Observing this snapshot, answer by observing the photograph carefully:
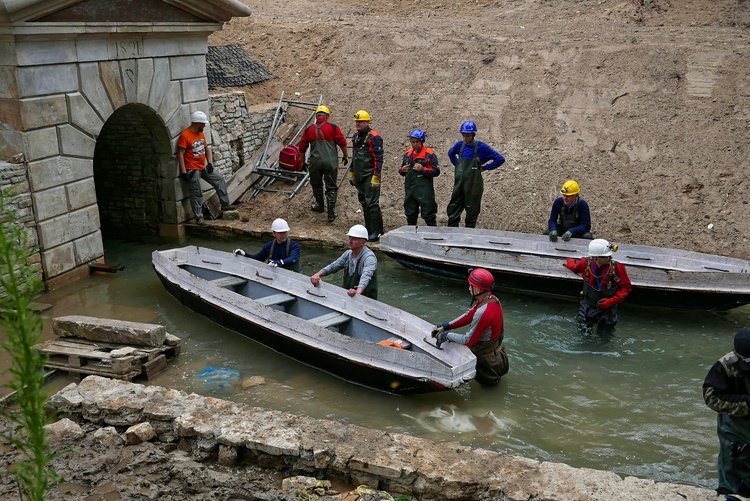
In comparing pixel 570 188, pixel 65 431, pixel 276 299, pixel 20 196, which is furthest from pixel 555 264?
pixel 20 196

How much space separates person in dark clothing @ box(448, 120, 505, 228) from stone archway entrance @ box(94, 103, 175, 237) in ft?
17.0

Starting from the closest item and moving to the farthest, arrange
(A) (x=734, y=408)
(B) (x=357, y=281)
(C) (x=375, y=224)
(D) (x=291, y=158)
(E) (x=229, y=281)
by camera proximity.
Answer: (A) (x=734, y=408) < (B) (x=357, y=281) < (E) (x=229, y=281) < (C) (x=375, y=224) < (D) (x=291, y=158)

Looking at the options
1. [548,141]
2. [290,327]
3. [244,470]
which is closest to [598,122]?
[548,141]

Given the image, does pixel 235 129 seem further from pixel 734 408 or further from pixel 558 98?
pixel 734 408

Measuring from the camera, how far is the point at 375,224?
492 inches

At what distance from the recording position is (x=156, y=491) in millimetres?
5867

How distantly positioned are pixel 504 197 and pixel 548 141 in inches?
71.2

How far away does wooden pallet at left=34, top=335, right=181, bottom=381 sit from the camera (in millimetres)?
7984

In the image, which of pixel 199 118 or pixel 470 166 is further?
pixel 199 118

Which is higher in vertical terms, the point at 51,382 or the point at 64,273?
the point at 64,273

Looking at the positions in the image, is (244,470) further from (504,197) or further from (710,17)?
(710,17)

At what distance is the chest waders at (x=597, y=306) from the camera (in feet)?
28.2

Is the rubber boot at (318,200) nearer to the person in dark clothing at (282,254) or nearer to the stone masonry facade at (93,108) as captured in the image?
the stone masonry facade at (93,108)

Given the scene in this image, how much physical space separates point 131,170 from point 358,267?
6370 millimetres
